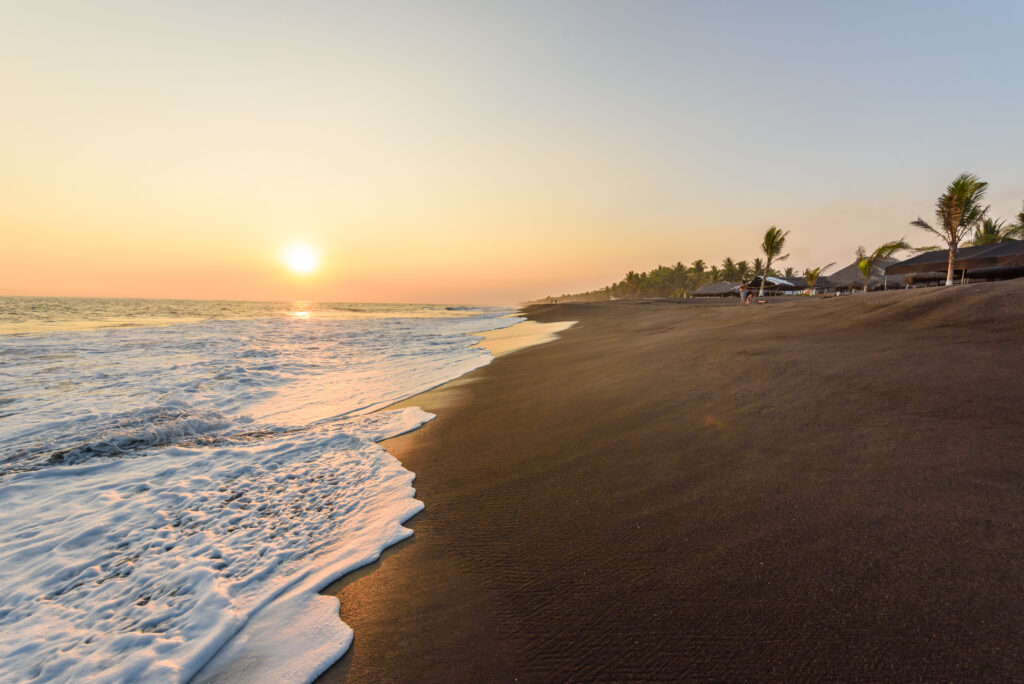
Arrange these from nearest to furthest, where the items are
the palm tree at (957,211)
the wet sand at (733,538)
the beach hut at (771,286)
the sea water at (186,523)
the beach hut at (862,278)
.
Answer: the wet sand at (733,538) → the sea water at (186,523) → the palm tree at (957,211) → the beach hut at (862,278) → the beach hut at (771,286)

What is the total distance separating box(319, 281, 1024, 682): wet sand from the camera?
2.04 m

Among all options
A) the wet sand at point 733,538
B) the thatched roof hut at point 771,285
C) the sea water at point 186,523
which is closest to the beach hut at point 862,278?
the thatched roof hut at point 771,285

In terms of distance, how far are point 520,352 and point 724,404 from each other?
9409 mm

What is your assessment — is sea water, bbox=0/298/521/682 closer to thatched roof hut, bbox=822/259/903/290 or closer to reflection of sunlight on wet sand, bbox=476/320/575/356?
reflection of sunlight on wet sand, bbox=476/320/575/356

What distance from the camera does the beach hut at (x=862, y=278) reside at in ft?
103

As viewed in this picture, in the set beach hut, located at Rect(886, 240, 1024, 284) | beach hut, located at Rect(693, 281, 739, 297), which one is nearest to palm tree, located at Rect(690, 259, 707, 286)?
beach hut, located at Rect(693, 281, 739, 297)

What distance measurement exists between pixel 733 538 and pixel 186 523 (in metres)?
5.53

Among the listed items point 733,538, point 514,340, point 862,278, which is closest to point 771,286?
point 862,278

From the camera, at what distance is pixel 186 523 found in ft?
13.2

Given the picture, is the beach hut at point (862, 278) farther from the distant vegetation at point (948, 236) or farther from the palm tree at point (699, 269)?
the palm tree at point (699, 269)

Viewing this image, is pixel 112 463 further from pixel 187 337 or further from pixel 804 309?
pixel 187 337

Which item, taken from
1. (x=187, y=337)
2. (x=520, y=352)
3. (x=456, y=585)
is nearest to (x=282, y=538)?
(x=456, y=585)

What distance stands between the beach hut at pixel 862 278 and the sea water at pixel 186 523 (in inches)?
1650

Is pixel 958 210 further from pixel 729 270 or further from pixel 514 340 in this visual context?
pixel 729 270
